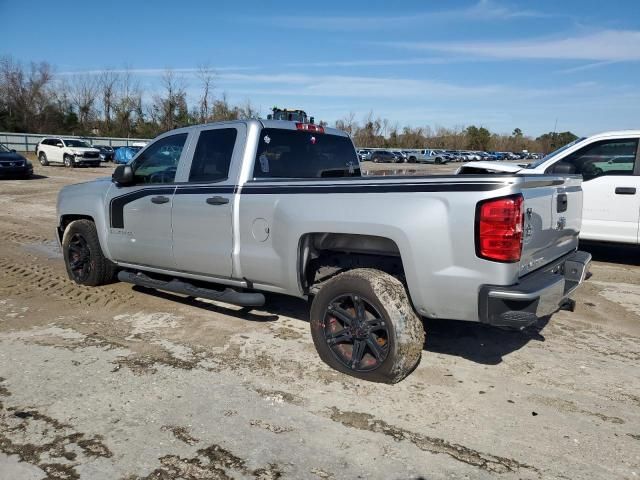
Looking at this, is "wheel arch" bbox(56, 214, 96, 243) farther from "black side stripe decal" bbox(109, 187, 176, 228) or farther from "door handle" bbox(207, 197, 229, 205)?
"door handle" bbox(207, 197, 229, 205)

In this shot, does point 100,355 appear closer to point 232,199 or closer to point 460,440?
point 232,199

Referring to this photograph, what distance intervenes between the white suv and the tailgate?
3009cm

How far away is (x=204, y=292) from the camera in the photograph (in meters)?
4.81

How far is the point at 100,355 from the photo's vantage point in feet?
14.0

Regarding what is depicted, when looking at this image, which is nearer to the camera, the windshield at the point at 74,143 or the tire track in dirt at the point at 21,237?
the tire track in dirt at the point at 21,237

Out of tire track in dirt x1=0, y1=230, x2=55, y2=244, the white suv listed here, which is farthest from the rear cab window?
the white suv

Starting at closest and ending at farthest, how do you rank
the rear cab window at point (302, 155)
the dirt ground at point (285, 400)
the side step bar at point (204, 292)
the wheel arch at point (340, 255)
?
the dirt ground at point (285, 400) → the wheel arch at point (340, 255) → the side step bar at point (204, 292) → the rear cab window at point (302, 155)

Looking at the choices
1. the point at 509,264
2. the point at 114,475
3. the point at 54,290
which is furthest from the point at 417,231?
the point at 54,290

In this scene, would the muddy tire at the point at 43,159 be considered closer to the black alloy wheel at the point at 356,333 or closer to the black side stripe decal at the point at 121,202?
the black side stripe decal at the point at 121,202

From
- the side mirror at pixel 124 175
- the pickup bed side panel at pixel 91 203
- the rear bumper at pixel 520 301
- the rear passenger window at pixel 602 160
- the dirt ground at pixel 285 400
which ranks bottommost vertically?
the dirt ground at pixel 285 400

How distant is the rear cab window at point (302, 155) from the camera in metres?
4.71

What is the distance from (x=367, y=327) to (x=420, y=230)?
2.67 feet

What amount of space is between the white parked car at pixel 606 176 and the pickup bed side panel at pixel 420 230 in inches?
167

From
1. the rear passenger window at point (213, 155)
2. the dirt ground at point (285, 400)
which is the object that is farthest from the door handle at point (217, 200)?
the dirt ground at point (285, 400)
